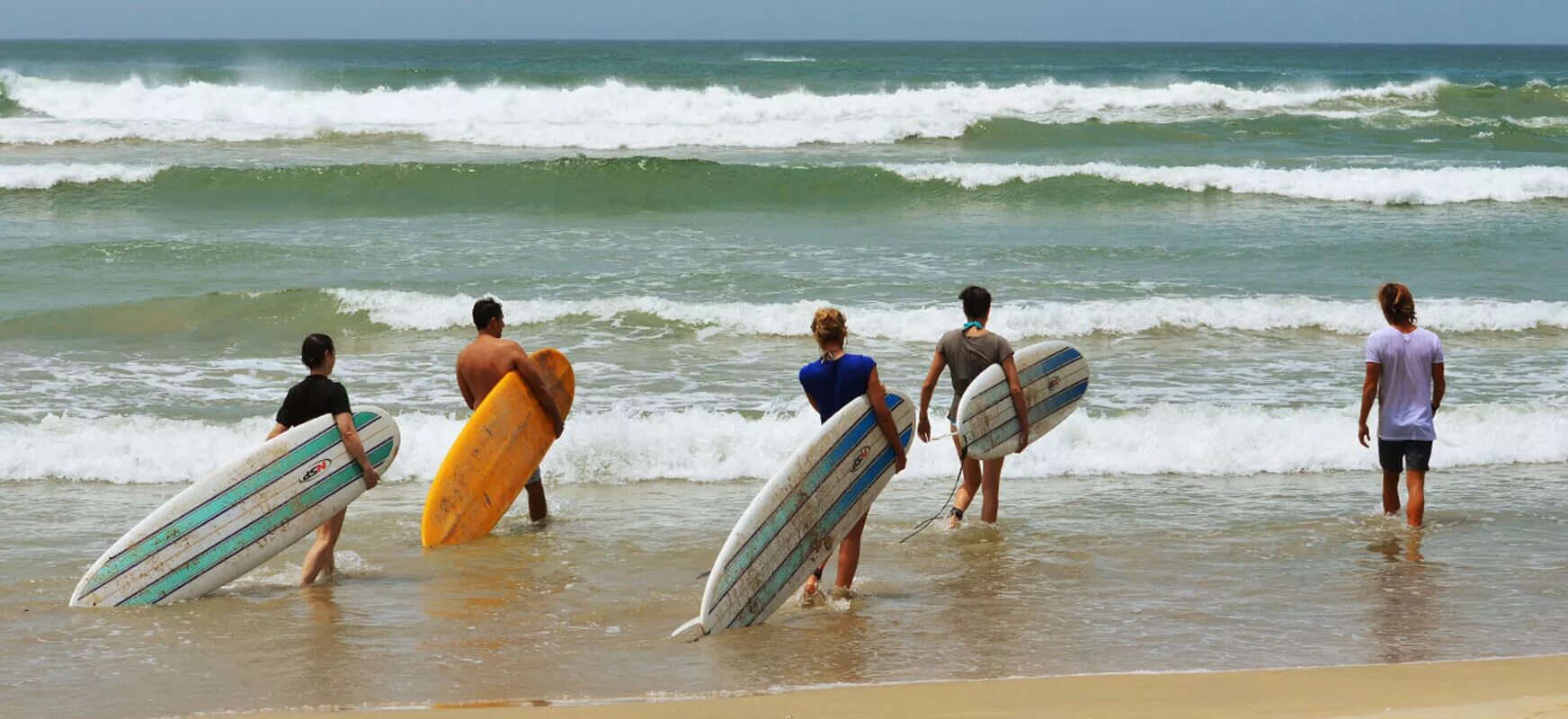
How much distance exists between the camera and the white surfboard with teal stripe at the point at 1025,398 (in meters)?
6.96

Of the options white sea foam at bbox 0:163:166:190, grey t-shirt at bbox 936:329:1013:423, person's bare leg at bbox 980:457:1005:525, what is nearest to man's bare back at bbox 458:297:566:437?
grey t-shirt at bbox 936:329:1013:423

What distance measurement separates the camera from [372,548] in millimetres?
7047

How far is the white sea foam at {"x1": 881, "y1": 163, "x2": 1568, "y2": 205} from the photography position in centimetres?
2280

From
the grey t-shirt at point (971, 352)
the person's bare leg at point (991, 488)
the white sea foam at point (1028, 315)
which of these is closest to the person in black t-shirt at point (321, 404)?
the grey t-shirt at point (971, 352)

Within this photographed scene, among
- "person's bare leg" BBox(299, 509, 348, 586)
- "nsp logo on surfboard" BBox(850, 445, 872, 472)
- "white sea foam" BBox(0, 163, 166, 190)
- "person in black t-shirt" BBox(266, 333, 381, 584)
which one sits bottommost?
"person's bare leg" BBox(299, 509, 348, 586)

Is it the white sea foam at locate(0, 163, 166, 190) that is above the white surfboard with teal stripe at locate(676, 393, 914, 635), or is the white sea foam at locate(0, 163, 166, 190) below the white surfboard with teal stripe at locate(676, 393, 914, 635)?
above

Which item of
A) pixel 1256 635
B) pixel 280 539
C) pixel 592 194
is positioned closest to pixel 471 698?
pixel 280 539

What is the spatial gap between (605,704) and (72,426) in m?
5.71

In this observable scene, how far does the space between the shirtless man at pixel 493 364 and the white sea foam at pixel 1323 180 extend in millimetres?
16412

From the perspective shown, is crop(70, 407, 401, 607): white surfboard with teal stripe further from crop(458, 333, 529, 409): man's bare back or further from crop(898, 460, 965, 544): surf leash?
crop(898, 460, 965, 544): surf leash

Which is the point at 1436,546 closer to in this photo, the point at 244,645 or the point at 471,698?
the point at 471,698

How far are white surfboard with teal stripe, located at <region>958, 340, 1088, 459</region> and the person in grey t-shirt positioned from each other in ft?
4.86

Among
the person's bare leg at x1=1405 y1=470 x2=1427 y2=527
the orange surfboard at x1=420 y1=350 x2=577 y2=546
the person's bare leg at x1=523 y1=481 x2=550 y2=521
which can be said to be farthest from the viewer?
the person's bare leg at x1=523 y1=481 x2=550 y2=521

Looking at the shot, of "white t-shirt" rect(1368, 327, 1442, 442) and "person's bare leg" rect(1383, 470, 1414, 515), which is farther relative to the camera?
"person's bare leg" rect(1383, 470, 1414, 515)
